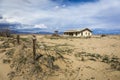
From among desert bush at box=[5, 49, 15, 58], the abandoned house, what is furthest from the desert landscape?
the abandoned house

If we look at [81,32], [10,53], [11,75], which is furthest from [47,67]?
[81,32]

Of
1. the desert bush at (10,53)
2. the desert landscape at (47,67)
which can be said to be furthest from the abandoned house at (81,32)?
the desert bush at (10,53)

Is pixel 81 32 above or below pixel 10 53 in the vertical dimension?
above

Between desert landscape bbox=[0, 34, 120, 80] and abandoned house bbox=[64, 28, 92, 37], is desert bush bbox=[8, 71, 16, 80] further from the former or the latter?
abandoned house bbox=[64, 28, 92, 37]

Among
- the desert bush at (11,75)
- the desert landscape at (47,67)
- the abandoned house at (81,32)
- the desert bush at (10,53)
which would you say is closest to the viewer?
the desert bush at (11,75)

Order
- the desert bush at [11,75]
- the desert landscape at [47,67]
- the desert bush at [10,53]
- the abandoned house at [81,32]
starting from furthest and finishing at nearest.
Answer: the abandoned house at [81,32] < the desert bush at [10,53] < the desert landscape at [47,67] < the desert bush at [11,75]

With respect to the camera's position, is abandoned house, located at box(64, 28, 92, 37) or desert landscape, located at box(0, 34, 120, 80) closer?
desert landscape, located at box(0, 34, 120, 80)

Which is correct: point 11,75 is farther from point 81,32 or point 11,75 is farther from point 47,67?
point 81,32

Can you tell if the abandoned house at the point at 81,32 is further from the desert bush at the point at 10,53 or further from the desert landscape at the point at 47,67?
the desert bush at the point at 10,53

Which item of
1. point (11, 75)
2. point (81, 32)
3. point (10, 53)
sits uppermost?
point (81, 32)

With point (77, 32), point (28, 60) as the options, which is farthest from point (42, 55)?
point (77, 32)

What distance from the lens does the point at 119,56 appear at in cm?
2373

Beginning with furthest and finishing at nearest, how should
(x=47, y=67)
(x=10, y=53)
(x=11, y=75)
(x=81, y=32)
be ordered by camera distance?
(x=81, y=32) < (x=10, y=53) < (x=47, y=67) < (x=11, y=75)

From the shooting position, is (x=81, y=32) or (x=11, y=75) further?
(x=81, y=32)
